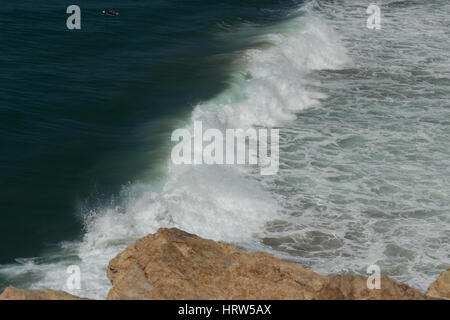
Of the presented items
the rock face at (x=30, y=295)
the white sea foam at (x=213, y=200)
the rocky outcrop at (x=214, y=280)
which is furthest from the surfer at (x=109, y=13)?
the rock face at (x=30, y=295)

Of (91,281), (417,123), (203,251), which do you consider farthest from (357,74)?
(203,251)

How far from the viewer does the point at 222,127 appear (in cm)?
2081

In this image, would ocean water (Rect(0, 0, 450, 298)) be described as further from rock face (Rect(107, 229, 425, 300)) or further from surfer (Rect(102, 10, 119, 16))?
rock face (Rect(107, 229, 425, 300))

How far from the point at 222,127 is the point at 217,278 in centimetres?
1280

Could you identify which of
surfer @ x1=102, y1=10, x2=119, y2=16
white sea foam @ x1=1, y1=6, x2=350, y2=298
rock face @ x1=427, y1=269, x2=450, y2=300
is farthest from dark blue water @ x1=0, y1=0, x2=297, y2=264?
rock face @ x1=427, y1=269, x2=450, y2=300

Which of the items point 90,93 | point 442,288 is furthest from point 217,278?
point 90,93

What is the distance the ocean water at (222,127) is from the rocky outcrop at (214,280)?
11.4 feet

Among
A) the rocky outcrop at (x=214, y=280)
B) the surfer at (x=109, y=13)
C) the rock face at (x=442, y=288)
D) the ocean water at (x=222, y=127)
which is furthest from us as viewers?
the surfer at (x=109, y=13)

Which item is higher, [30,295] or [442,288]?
[30,295]

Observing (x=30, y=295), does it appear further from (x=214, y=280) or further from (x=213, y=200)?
(x=213, y=200)

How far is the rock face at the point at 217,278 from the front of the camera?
7.91 meters

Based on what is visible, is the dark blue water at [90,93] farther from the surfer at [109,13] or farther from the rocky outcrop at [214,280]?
the rocky outcrop at [214,280]
